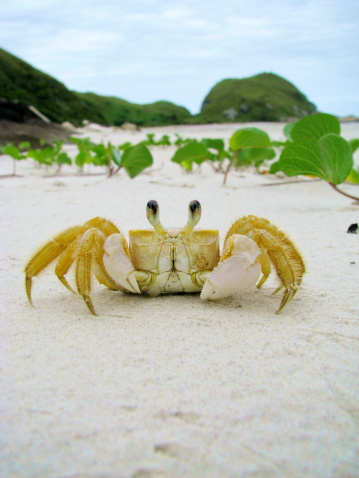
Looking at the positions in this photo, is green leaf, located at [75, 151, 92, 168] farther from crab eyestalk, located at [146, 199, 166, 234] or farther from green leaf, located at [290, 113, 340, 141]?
crab eyestalk, located at [146, 199, 166, 234]

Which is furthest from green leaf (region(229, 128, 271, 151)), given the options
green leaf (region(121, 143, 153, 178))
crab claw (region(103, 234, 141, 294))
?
crab claw (region(103, 234, 141, 294))

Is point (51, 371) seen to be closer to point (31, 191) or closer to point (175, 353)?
point (175, 353)

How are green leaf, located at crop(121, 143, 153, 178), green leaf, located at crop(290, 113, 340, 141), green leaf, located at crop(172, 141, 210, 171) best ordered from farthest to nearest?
green leaf, located at crop(121, 143, 153, 178), green leaf, located at crop(172, 141, 210, 171), green leaf, located at crop(290, 113, 340, 141)

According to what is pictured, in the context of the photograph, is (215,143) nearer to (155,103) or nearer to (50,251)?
(50,251)

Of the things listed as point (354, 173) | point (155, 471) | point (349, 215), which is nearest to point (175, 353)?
point (155, 471)

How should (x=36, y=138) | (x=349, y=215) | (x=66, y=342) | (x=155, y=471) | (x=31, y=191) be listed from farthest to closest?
1. (x=36, y=138)
2. (x=31, y=191)
3. (x=349, y=215)
4. (x=66, y=342)
5. (x=155, y=471)

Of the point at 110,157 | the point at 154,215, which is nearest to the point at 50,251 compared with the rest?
the point at 154,215
